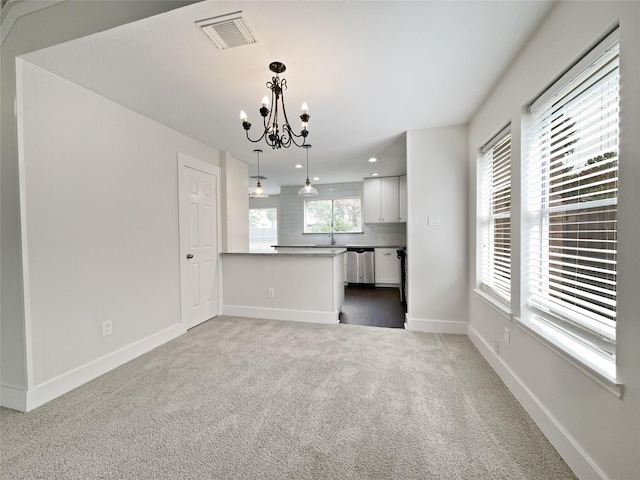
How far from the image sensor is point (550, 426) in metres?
1.51

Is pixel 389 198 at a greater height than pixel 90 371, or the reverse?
pixel 389 198

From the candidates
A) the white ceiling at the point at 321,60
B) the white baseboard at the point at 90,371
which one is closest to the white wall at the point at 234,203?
the white ceiling at the point at 321,60

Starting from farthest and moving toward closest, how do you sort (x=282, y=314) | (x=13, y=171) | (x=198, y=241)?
(x=282, y=314), (x=198, y=241), (x=13, y=171)

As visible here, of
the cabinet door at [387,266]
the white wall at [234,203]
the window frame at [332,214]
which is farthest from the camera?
the window frame at [332,214]

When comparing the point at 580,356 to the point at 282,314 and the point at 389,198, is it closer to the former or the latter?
the point at 282,314

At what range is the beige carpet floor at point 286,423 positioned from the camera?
136 centimetres

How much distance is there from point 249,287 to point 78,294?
1.99m

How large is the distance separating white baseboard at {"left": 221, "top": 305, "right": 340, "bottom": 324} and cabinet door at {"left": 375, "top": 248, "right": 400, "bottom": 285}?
255cm

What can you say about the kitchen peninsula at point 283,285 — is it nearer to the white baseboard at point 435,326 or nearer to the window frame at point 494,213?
the white baseboard at point 435,326

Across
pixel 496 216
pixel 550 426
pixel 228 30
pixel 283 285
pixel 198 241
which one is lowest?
pixel 550 426

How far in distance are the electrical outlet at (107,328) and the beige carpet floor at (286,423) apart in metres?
0.34

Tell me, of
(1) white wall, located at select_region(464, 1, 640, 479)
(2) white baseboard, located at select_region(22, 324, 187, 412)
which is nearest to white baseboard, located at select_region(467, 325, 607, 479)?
(1) white wall, located at select_region(464, 1, 640, 479)

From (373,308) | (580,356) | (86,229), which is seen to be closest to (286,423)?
(580,356)

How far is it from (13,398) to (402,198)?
583 cm
